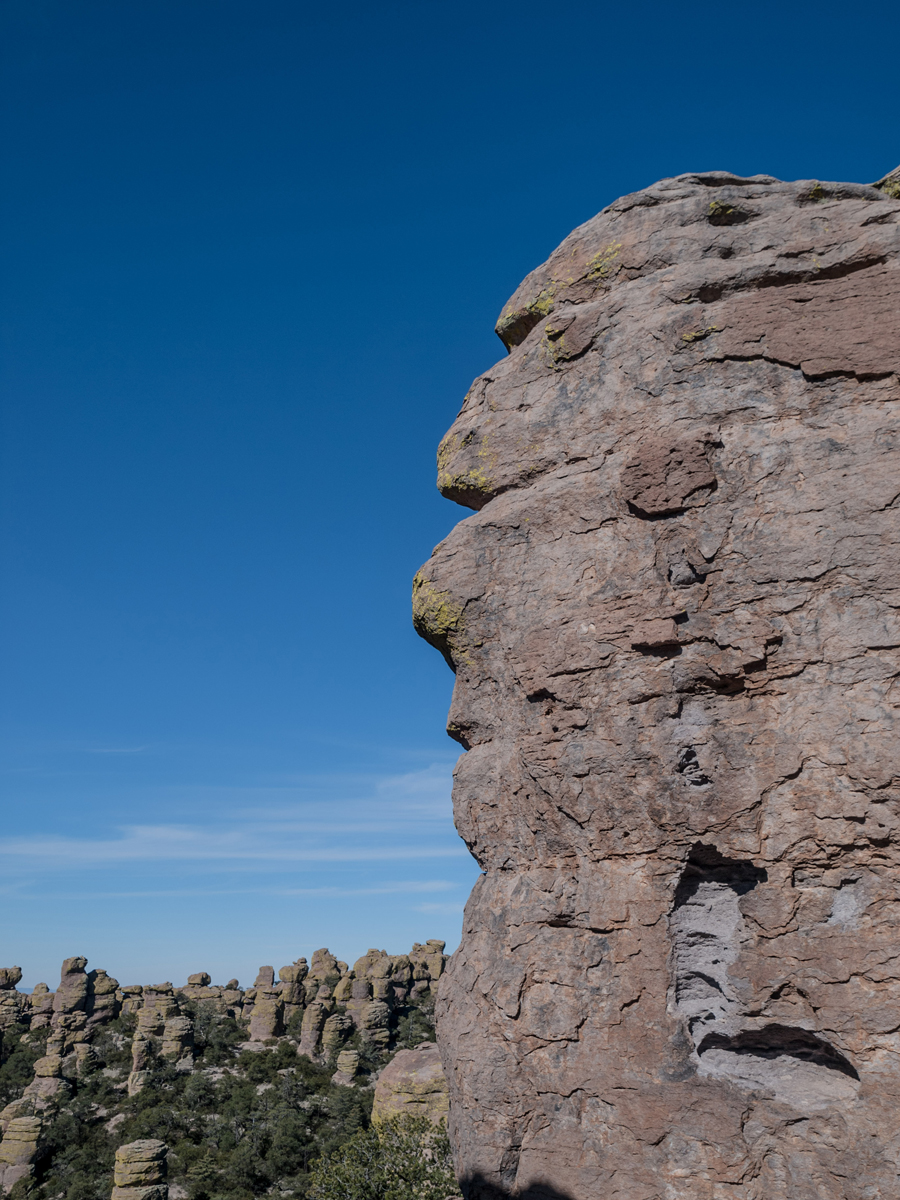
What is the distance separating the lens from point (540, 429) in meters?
8.55

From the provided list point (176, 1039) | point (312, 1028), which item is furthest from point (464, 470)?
point (176, 1039)

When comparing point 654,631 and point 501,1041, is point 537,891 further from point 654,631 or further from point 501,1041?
point 654,631

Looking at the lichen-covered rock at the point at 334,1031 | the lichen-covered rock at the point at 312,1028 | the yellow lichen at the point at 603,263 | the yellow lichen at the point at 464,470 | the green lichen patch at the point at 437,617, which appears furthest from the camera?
the lichen-covered rock at the point at 312,1028

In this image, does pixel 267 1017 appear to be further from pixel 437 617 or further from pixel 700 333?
pixel 700 333

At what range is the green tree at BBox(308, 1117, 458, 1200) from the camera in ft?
57.1

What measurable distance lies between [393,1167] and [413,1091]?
4.47 metres

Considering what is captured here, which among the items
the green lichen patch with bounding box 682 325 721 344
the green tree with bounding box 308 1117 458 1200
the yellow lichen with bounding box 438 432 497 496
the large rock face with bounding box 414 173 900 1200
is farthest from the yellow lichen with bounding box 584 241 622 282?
the green tree with bounding box 308 1117 458 1200

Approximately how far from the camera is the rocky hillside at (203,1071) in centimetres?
3058

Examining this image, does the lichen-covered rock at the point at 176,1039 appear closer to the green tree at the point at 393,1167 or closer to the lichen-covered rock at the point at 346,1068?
the lichen-covered rock at the point at 346,1068

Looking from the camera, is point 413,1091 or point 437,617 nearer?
point 437,617

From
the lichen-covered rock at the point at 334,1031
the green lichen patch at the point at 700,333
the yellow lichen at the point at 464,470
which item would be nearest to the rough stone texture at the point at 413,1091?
the yellow lichen at the point at 464,470

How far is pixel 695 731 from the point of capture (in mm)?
6840

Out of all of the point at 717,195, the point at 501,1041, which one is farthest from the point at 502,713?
the point at 717,195

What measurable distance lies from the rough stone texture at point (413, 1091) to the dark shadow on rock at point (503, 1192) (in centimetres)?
Answer: 1630
